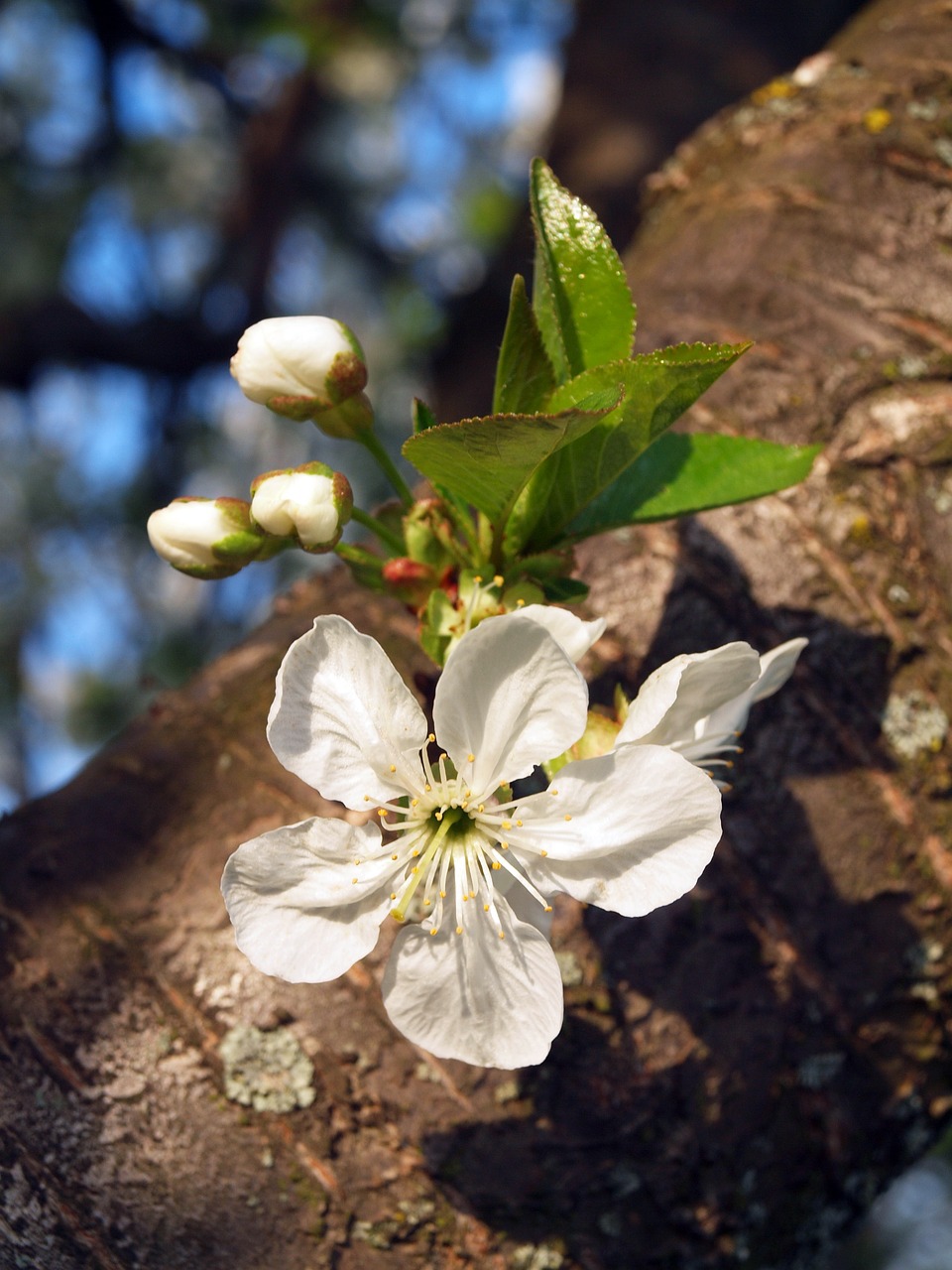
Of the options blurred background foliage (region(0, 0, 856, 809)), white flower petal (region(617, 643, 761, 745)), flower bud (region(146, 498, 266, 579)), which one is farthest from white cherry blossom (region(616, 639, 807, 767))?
blurred background foliage (region(0, 0, 856, 809))

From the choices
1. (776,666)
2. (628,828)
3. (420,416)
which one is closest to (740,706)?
(776,666)

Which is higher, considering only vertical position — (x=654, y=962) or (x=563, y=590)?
(x=563, y=590)

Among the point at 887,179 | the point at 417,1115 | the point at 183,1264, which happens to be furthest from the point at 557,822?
the point at 887,179

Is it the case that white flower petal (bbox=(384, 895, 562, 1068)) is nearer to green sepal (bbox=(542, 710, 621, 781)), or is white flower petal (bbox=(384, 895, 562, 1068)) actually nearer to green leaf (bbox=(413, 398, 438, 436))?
green sepal (bbox=(542, 710, 621, 781))

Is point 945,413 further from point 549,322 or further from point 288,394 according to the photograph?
point 288,394

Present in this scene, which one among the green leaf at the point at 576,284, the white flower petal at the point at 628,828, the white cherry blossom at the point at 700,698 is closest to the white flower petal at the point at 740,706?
the white cherry blossom at the point at 700,698

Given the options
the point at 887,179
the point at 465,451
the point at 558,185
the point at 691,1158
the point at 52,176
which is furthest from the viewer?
the point at 52,176

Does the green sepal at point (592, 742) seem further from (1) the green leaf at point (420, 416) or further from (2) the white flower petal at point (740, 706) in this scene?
(1) the green leaf at point (420, 416)

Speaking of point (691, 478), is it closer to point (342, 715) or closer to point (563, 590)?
point (563, 590)
